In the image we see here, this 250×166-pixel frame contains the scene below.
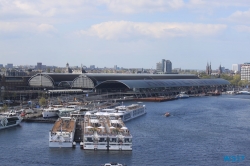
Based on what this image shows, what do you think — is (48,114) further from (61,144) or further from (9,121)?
(61,144)

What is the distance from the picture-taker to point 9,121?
64.3ft

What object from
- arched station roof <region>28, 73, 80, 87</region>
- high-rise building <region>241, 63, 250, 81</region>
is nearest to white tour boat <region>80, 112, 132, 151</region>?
arched station roof <region>28, 73, 80, 87</region>

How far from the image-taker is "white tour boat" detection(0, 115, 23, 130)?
19.2m

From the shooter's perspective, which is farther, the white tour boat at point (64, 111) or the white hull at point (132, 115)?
the white tour boat at point (64, 111)

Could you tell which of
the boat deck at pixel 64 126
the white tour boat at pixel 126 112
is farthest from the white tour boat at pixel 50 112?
the boat deck at pixel 64 126

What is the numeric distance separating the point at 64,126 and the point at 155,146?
3.53m

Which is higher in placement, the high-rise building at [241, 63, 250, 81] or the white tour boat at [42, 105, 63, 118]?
the high-rise building at [241, 63, 250, 81]

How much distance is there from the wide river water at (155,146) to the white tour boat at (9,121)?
0.96 ft

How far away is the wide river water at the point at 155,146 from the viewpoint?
13.4 meters

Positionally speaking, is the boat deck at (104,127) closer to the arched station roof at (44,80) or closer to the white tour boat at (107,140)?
the white tour boat at (107,140)

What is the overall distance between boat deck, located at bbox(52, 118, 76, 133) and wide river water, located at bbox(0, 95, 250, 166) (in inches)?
22.6

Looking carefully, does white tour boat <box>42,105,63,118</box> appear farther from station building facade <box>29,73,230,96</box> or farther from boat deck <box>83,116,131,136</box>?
station building facade <box>29,73,230,96</box>

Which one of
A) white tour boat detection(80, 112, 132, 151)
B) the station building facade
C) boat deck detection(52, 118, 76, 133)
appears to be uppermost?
the station building facade

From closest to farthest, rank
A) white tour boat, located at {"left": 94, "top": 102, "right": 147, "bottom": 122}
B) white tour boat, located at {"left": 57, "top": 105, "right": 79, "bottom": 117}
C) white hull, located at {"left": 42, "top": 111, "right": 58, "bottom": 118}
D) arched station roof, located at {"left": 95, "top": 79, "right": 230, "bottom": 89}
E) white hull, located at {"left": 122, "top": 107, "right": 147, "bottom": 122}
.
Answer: white tour boat, located at {"left": 94, "top": 102, "right": 147, "bottom": 122} → white hull, located at {"left": 122, "top": 107, "right": 147, "bottom": 122} → white hull, located at {"left": 42, "top": 111, "right": 58, "bottom": 118} → white tour boat, located at {"left": 57, "top": 105, "right": 79, "bottom": 117} → arched station roof, located at {"left": 95, "top": 79, "right": 230, "bottom": 89}
